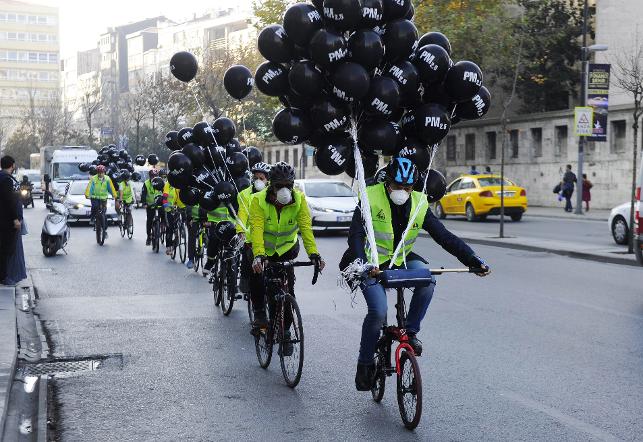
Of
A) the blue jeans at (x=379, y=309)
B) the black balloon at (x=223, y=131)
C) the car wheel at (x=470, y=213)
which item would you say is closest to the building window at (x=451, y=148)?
the car wheel at (x=470, y=213)

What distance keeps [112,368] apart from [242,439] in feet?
8.67

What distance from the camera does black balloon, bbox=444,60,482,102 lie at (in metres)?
7.90

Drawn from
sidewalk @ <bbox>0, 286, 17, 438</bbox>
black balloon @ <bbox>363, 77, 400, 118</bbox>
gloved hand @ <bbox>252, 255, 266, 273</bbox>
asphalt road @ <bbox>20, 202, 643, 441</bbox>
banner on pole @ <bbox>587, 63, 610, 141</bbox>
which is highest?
banner on pole @ <bbox>587, 63, 610, 141</bbox>

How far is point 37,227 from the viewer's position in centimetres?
3066

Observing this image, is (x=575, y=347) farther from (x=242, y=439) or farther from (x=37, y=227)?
(x=37, y=227)

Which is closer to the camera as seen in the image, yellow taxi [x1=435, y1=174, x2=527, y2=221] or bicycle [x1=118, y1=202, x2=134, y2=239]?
bicycle [x1=118, y1=202, x2=134, y2=239]

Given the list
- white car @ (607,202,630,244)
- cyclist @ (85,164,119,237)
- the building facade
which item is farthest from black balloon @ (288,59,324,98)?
the building facade

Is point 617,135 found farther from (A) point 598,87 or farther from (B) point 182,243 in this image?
(B) point 182,243

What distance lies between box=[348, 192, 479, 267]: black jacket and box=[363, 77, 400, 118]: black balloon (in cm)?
157

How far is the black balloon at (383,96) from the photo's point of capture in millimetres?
7703

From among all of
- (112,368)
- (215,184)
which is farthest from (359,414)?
(215,184)

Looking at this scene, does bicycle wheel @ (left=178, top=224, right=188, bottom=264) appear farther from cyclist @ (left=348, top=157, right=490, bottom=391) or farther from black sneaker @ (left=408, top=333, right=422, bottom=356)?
black sneaker @ (left=408, top=333, right=422, bottom=356)

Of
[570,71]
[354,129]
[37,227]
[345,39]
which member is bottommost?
[37,227]

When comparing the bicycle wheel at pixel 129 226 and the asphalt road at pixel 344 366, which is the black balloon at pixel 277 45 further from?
the bicycle wheel at pixel 129 226
